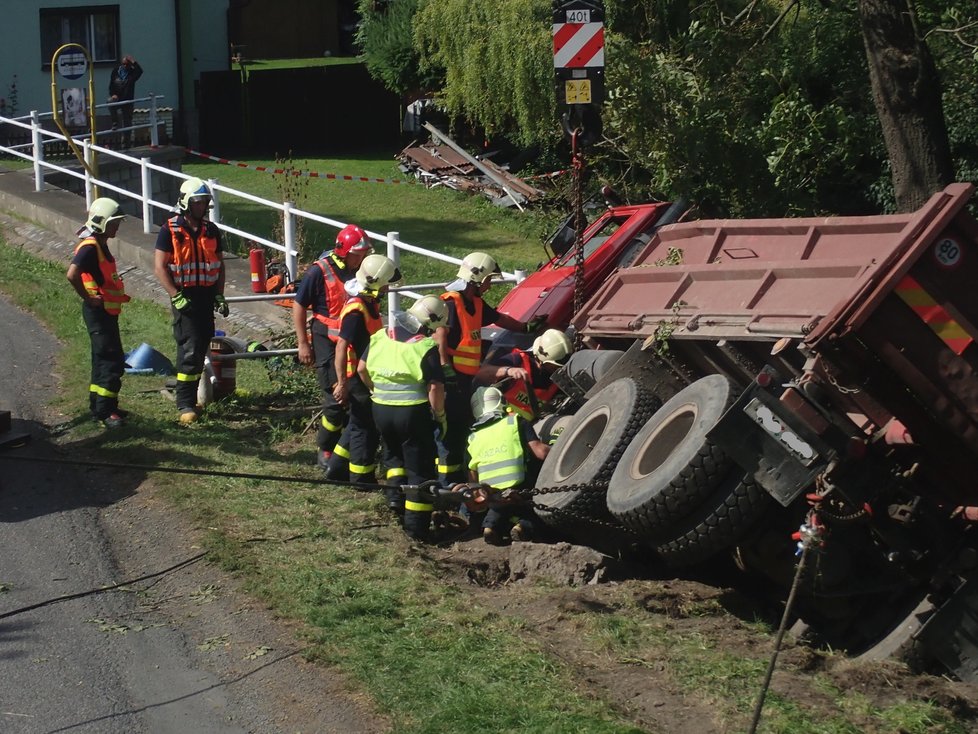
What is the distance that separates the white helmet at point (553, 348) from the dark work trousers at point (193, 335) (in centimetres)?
250

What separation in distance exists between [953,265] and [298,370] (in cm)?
604

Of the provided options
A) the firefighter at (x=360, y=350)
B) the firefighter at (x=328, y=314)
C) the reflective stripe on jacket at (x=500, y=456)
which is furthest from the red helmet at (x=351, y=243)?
the reflective stripe on jacket at (x=500, y=456)

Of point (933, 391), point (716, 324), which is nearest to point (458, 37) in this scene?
point (716, 324)

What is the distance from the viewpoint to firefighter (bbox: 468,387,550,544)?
802 cm

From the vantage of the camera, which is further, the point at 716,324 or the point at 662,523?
the point at 716,324

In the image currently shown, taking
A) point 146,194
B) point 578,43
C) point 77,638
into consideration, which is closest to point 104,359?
point 77,638

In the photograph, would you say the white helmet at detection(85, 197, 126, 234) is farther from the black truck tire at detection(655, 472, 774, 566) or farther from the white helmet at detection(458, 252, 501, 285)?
the black truck tire at detection(655, 472, 774, 566)

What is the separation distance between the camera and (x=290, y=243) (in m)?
12.9

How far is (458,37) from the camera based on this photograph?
2152 centimetres

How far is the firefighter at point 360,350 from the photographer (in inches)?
332

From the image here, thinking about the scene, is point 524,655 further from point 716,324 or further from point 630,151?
point 630,151

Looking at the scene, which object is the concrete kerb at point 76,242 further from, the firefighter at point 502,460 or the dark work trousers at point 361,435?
the firefighter at point 502,460

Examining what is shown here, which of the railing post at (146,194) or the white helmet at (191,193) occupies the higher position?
the white helmet at (191,193)

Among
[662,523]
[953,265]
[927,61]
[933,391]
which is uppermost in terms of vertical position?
[927,61]
